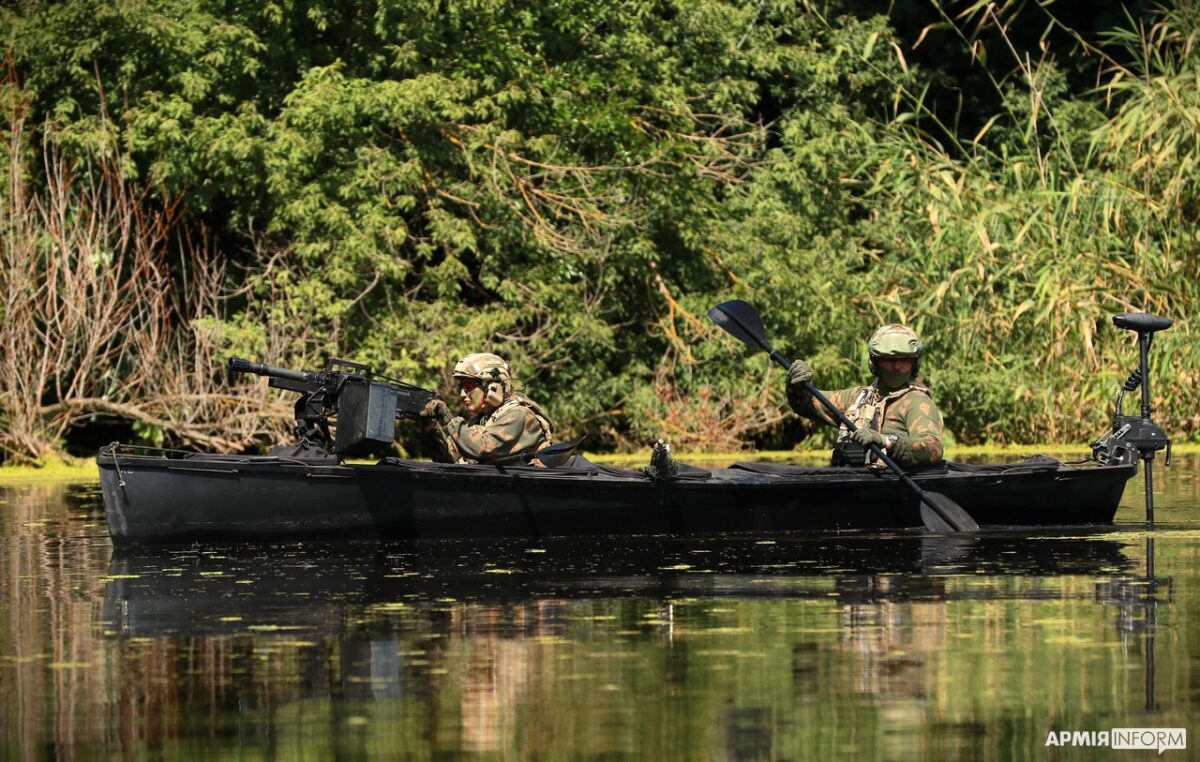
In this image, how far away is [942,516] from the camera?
559 inches

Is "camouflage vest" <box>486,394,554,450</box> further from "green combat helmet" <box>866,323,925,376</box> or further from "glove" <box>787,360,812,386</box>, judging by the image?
"green combat helmet" <box>866,323,925,376</box>

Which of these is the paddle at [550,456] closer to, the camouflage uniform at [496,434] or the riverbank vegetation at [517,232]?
the camouflage uniform at [496,434]

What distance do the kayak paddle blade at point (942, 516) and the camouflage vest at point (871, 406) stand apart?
1.88ft

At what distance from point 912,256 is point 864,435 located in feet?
35.8

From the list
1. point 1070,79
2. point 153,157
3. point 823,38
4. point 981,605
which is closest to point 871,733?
point 981,605

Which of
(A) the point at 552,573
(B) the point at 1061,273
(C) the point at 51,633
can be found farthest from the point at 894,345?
(B) the point at 1061,273

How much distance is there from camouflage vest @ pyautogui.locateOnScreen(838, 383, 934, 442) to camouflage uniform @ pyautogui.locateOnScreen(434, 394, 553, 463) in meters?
2.01

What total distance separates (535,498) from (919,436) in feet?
8.18

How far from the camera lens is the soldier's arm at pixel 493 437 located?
45.5ft

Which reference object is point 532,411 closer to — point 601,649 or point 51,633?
point 51,633

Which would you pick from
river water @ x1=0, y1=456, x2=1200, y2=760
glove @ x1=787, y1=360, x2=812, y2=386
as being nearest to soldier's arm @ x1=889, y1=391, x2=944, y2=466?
river water @ x1=0, y1=456, x2=1200, y2=760

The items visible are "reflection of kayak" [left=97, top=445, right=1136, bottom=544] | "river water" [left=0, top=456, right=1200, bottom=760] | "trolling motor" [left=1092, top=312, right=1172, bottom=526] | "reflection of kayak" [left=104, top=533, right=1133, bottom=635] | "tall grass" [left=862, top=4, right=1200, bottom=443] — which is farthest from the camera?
"tall grass" [left=862, top=4, right=1200, bottom=443]

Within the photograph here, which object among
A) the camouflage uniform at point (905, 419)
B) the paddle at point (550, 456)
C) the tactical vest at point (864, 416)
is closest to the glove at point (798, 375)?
the camouflage uniform at point (905, 419)

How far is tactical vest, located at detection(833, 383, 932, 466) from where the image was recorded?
14242 mm
